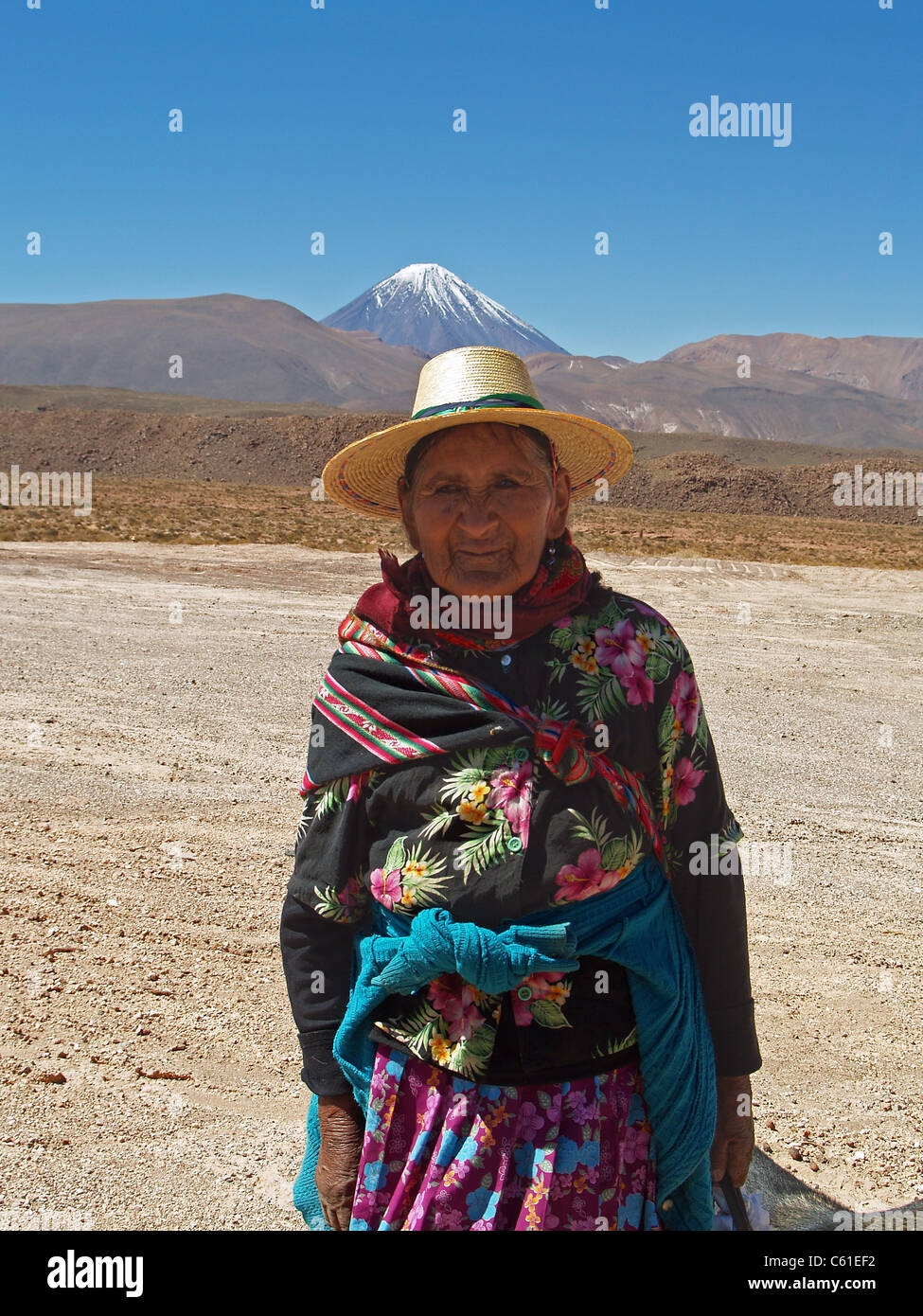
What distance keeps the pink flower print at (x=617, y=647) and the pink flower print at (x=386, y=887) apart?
489 millimetres

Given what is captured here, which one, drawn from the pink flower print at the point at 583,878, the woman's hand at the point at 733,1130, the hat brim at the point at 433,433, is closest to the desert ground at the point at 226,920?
the woman's hand at the point at 733,1130

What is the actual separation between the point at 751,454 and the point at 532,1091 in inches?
3802

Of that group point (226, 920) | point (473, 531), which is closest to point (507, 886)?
point (473, 531)

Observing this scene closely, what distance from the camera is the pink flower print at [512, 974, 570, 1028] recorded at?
5.35ft

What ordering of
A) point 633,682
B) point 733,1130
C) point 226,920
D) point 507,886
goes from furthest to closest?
point 226,920, point 733,1130, point 633,682, point 507,886

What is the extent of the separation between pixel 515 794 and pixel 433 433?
657 mm

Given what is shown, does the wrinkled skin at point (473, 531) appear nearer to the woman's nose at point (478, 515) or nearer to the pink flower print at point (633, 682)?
the woman's nose at point (478, 515)

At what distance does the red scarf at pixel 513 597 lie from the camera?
176 cm

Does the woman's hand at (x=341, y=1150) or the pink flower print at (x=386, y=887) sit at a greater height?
the pink flower print at (x=386, y=887)

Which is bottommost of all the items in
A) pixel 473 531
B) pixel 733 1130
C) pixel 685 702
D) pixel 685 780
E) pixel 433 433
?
pixel 733 1130

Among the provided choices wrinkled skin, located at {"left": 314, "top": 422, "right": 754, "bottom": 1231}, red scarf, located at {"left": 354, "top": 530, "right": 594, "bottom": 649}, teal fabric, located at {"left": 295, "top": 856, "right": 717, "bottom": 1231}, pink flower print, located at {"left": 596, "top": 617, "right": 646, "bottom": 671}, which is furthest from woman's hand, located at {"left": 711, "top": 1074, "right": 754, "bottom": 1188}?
red scarf, located at {"left": 354, "top": 530, "right": 594, "bottom": 649}

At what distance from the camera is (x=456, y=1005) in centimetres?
167

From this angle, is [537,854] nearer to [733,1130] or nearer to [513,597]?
[513,597]

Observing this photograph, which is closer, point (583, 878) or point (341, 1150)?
point (583, 878)
